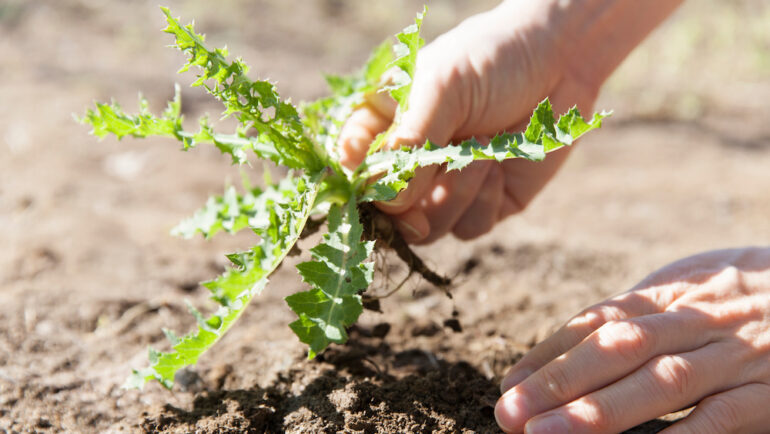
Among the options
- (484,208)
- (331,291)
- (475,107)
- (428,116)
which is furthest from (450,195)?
(331,291)

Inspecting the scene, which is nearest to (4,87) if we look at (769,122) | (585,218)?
(585,218)

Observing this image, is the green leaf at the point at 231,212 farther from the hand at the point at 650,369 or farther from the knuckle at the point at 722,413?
the knuckle at the point at 722,413

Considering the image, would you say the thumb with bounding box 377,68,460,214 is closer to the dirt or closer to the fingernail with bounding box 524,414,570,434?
the dirt

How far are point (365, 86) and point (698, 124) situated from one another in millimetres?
4032

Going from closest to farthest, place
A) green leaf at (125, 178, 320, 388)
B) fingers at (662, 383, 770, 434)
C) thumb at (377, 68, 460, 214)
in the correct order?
green leaf at (125, 178, 320, 388) < fingers at (662, 383, 770, 434) < thumb at (377, 68, 460, 214)

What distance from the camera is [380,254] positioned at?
221 cm

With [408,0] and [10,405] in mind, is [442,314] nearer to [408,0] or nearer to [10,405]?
[10,405]

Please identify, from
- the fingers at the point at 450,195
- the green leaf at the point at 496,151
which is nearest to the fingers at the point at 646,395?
the green leaf at the point at 496,151

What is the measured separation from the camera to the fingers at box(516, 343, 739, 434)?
1574 mm

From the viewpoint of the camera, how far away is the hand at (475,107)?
215 cm

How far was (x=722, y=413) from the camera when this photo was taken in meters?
1.66

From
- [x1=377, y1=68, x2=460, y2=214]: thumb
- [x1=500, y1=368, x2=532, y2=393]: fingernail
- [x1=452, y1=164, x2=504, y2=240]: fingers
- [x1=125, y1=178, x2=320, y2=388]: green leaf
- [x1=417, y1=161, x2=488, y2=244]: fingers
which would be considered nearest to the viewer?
[x1=125, y1=178, x2=320, y2=388]: green leaf

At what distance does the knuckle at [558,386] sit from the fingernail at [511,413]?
0.08 meters

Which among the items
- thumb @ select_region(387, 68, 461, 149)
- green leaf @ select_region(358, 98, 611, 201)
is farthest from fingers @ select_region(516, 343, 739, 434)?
thumb @ select_region(387, 68, 461, 149)
